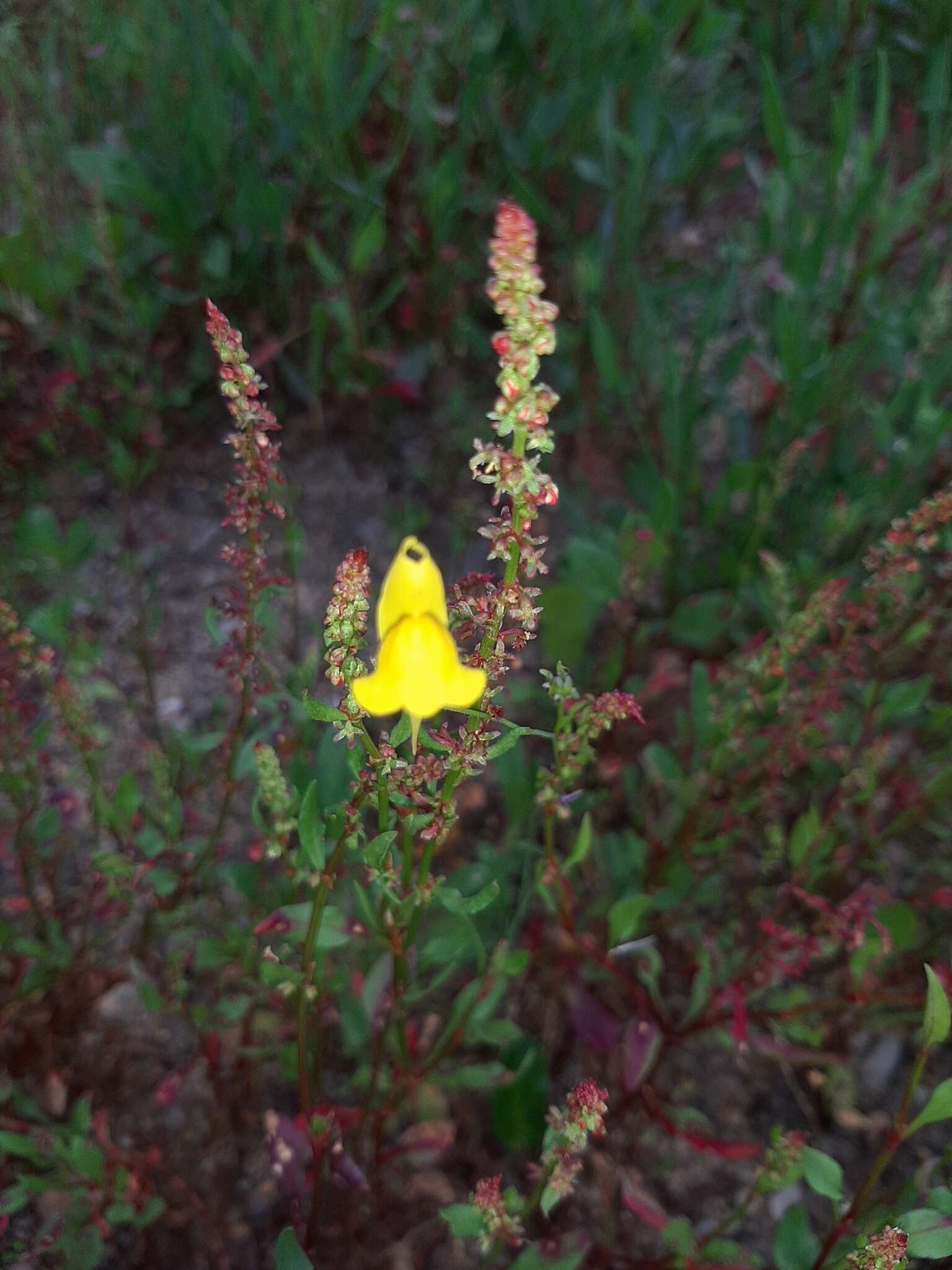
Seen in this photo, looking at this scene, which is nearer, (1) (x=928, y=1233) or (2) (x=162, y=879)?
(1) (x=928, y=1233)

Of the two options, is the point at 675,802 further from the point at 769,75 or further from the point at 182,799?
the point at 769,75

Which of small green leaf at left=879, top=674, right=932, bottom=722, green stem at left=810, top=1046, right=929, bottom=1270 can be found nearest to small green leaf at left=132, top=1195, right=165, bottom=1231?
green stem at left=810, top=1046, right=929, bottom=1270

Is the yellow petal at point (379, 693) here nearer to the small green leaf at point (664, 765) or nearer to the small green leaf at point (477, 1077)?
the small green leaf at point (477, 1077)

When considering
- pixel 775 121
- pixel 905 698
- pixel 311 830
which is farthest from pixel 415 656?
pixel 775 121

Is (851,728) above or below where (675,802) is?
above

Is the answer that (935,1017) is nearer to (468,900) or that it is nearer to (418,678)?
(468,900)

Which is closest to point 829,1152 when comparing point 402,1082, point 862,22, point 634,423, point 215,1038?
point 402,1082

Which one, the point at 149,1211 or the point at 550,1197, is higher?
the point at 550,1197
